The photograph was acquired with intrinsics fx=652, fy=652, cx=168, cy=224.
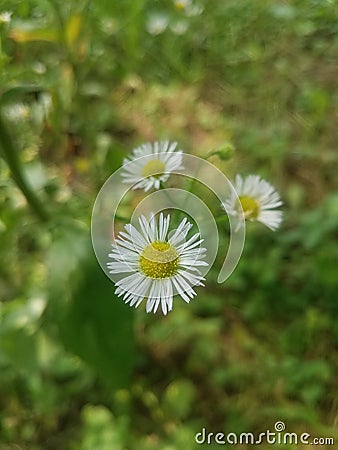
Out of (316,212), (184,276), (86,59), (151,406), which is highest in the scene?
(86,59)

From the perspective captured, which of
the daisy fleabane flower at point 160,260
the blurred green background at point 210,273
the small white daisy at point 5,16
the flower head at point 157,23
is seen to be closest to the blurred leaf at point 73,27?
the blurred green background at point 210,273

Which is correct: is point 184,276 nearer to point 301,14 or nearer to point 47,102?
point 301,14

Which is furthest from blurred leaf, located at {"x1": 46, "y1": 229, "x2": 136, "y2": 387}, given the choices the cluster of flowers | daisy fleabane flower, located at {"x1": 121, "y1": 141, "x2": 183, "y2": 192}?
the cluster of flowers

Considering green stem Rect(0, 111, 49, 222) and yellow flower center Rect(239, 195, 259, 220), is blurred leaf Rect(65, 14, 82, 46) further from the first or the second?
yellow flower center Rect(239, 195, 259, 220)

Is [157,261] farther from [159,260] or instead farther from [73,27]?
[73,27]

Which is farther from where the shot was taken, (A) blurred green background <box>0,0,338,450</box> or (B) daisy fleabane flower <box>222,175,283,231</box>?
(A) blurred green background <box>0,0,338,450</box>

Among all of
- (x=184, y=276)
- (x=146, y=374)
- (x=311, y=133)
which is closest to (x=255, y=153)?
(x=311, y=133)


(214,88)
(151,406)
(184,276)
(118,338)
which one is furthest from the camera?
(214,88)
